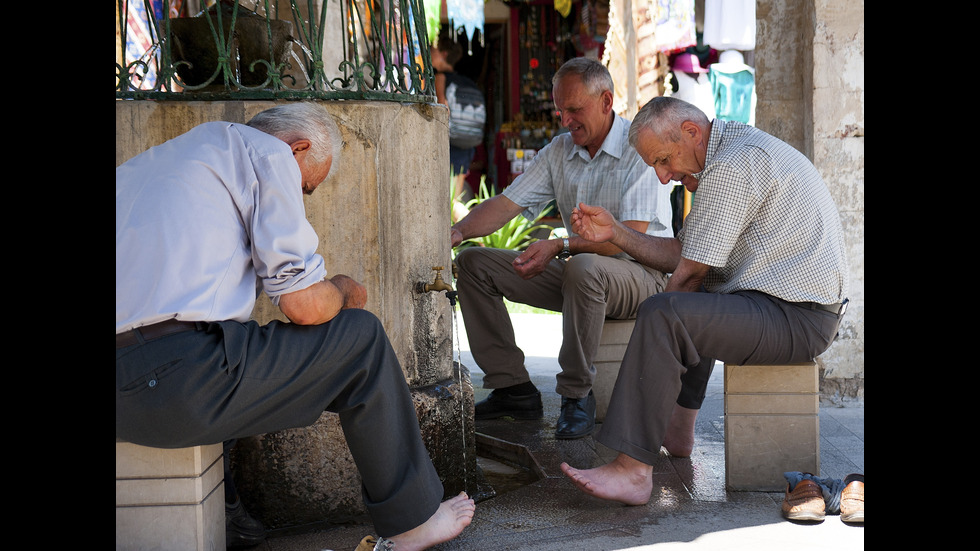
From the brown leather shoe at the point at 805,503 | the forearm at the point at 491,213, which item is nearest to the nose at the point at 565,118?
the forearm at the point at 491,213

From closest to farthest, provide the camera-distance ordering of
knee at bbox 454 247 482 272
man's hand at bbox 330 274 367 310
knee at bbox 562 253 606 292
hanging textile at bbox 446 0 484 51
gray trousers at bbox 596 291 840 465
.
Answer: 1. man's hand at bbox 330 274 367 310
2. gray trousers at bbox 596 291 840 465
3. knee at bbox 562 253 606 292
4. knee at bbox 454 247 482 272
5. hanging textile at bbox 446 0 484 51

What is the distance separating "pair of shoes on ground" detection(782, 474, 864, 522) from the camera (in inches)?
114

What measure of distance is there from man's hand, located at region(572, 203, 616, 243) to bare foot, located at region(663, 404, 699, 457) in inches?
31.3

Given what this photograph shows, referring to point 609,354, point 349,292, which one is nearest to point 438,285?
point 349,292

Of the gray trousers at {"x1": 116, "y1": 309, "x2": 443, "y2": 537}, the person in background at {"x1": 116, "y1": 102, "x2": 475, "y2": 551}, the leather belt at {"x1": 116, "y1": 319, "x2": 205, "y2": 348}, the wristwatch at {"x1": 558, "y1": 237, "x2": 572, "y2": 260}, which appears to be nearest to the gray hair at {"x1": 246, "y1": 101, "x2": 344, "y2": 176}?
the person in background at {"x1": 116, "y1": 102, "x2": 475, "y2": 551}

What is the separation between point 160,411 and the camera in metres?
2.15

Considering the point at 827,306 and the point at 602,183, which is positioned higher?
the point at 602,183

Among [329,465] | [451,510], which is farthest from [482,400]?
[451,510]

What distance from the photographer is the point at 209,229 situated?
222 cm

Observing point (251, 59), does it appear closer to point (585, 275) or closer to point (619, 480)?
point (585, 275)

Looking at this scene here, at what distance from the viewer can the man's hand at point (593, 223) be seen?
346 cm

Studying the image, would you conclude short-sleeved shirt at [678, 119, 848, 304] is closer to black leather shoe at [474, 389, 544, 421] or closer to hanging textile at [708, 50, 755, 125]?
black leather shoe at [474, 389, 544, 421]

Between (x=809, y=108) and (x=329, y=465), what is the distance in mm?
3031

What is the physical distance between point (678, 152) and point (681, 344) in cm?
71
